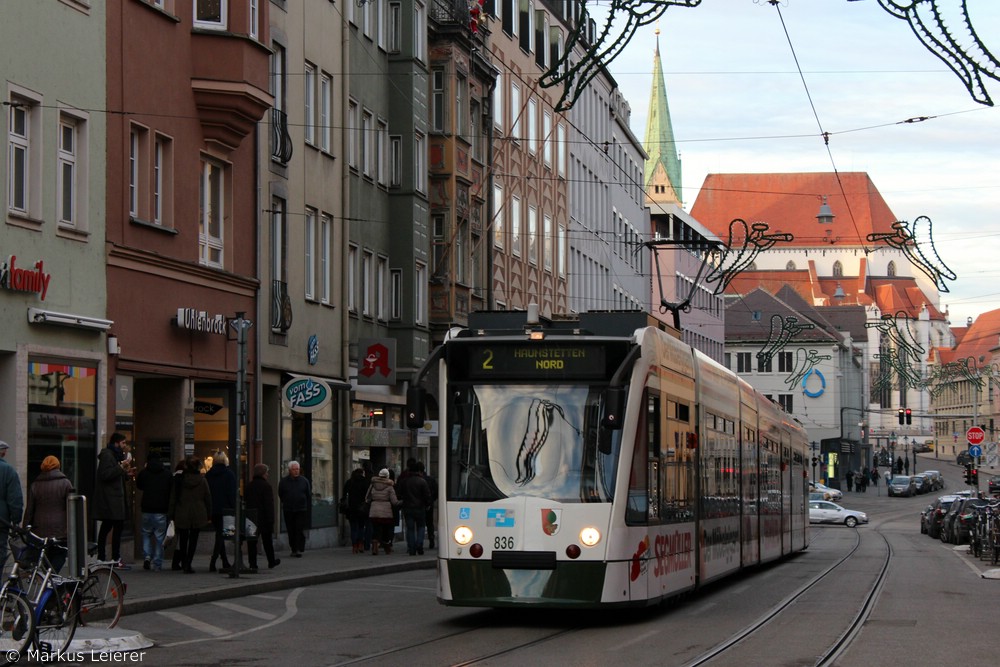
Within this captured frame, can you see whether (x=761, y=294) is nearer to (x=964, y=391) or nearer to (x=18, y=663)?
(x=964, y=391)

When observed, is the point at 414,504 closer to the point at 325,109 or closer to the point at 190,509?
the point at 325,109

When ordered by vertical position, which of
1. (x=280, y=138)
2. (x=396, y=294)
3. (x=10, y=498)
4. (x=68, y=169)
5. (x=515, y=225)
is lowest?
(x=10, y=498)

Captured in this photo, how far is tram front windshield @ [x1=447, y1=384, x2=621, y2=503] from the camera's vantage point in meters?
16.6

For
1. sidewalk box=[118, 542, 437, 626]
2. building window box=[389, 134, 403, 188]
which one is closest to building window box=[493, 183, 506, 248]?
building window box=[389, 134, 403, 188]

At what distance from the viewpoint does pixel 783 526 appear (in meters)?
31.6

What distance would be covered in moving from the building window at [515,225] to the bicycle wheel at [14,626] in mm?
39530

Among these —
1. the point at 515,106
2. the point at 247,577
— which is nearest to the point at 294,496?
the point at 247,577

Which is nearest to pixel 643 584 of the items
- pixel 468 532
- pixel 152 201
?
pixel 468 532

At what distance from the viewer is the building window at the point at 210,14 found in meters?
27.8

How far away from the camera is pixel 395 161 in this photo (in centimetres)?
3959

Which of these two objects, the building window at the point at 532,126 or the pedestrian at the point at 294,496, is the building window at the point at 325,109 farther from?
the building window at the point at 532,126

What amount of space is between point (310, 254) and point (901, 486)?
78988 mm

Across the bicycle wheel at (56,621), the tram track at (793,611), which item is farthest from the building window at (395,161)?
the bicycle wheel at (56,621)

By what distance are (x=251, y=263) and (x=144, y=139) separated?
4.85 meters
